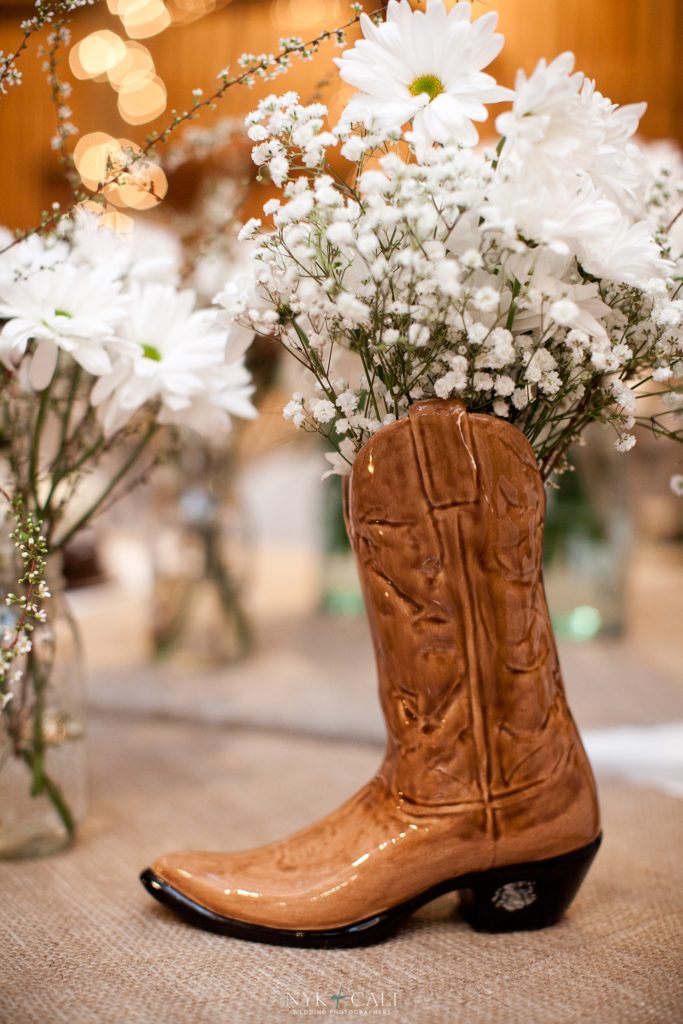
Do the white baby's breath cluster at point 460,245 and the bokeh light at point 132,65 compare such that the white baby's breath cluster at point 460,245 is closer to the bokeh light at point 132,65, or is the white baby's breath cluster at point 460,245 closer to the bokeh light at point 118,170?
the bokeh light at point 118,170

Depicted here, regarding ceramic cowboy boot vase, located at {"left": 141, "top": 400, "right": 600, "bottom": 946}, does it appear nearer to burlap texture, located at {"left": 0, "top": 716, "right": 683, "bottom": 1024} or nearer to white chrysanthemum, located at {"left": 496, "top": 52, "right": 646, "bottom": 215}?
burlap texture, located at {"left": 0, "top": 716, "right": 683, "bottom": 1024}

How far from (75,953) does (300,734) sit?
53 centimetres

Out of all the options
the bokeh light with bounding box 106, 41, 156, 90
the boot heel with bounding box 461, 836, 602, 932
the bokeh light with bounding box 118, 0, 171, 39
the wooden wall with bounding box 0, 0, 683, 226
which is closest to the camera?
the boot heel with bounding box 461, 836, 602, 932

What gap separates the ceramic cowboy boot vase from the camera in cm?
58

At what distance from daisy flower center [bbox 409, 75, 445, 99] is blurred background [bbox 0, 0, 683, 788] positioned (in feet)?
0.34

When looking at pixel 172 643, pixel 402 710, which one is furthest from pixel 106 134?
pixel 402 710

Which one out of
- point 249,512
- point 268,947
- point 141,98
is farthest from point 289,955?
point 141,98

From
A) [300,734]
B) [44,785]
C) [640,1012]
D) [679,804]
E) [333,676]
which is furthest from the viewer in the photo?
[333,676]

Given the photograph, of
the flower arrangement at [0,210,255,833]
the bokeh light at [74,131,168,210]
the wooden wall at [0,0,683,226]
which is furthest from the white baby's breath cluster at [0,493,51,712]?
the wooden wall at [0,0,683,226]

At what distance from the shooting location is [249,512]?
1477mm

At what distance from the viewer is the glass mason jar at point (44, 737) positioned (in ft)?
2.52

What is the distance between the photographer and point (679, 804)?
36.0 inches

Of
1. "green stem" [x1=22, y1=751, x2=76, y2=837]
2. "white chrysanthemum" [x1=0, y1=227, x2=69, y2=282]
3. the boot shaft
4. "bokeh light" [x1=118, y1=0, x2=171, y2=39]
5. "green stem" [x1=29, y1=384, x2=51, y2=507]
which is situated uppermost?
"bokeh light" [x1=118, y1=0, x2=171, y2=39]

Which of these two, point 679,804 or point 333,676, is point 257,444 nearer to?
point 333,676
